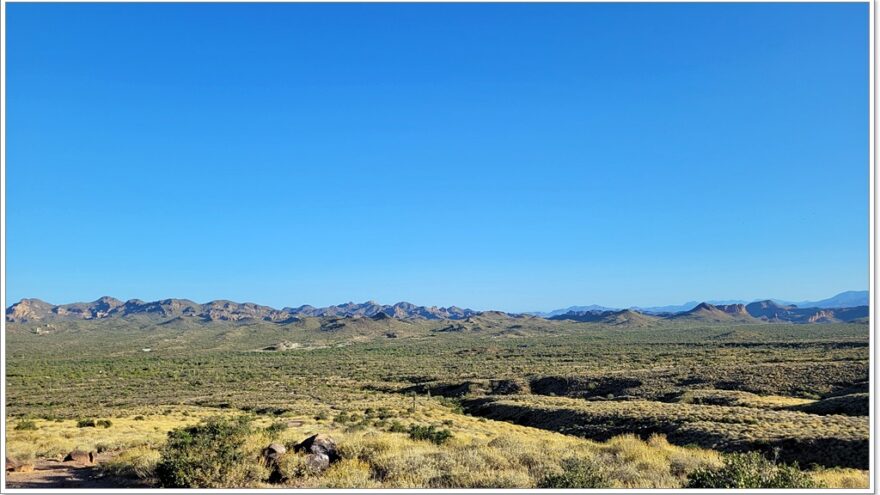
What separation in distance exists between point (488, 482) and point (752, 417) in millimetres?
19717

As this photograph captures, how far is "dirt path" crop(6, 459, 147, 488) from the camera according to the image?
12141 millimetres

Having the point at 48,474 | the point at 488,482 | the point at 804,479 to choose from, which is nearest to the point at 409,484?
the point at 488,482

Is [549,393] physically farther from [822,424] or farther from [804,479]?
[804,479]

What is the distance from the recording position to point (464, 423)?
2795cm

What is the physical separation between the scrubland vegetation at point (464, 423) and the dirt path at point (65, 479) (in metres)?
0.25

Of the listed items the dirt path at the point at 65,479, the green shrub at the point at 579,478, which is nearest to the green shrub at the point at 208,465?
the dirt path at the point at 65,479

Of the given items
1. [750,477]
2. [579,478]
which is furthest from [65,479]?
[750,477]

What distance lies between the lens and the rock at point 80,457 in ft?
50.2

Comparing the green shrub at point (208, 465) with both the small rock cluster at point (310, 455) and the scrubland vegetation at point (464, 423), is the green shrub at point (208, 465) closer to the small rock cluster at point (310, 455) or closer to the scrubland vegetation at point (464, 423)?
the scrubland vegetation at point (464, 423)

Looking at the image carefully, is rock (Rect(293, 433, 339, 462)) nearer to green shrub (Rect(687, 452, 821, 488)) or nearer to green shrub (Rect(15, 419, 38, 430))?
green shrub (Rect(687, 452, 821, 488))

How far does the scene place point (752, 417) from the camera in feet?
82.1

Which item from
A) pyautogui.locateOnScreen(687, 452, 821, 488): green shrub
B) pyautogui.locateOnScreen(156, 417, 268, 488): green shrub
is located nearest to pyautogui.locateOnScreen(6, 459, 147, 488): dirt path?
pyautogui.locateOnScreen(156, 417, 268, 488): green shrub

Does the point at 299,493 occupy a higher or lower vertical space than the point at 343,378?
higher

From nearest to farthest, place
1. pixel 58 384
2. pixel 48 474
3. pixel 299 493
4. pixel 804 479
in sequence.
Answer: pixel 299 493
pixel 804 479
pixel 48 474
pixel 58 384
